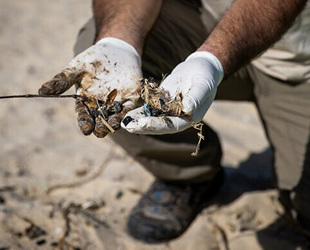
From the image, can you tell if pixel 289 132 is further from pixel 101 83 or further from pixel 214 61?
pixel 101 83

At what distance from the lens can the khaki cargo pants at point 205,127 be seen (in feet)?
6.06

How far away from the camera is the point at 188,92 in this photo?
1.24m

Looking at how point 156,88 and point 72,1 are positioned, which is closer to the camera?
point 156,88

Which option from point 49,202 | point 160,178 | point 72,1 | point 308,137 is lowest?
point 72,1

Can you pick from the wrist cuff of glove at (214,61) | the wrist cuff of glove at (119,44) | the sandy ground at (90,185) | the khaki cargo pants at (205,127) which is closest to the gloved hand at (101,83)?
the wrist cuff of glove at (119,44)

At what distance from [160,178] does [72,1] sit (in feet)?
9.68

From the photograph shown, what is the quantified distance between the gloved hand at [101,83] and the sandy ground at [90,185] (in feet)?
2.40

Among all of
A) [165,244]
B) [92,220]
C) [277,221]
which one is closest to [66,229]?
[92,220]

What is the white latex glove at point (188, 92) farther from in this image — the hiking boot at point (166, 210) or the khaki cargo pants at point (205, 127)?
the hiking boot at point (166, 210)

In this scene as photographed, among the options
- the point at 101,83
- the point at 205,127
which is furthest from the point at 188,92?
the point at 205,127

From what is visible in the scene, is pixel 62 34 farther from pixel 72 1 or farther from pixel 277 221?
pixel 277 221

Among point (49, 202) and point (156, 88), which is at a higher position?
point (156, 88)

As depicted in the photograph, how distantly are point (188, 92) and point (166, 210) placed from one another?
0.96m

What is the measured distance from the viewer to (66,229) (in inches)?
73.2
